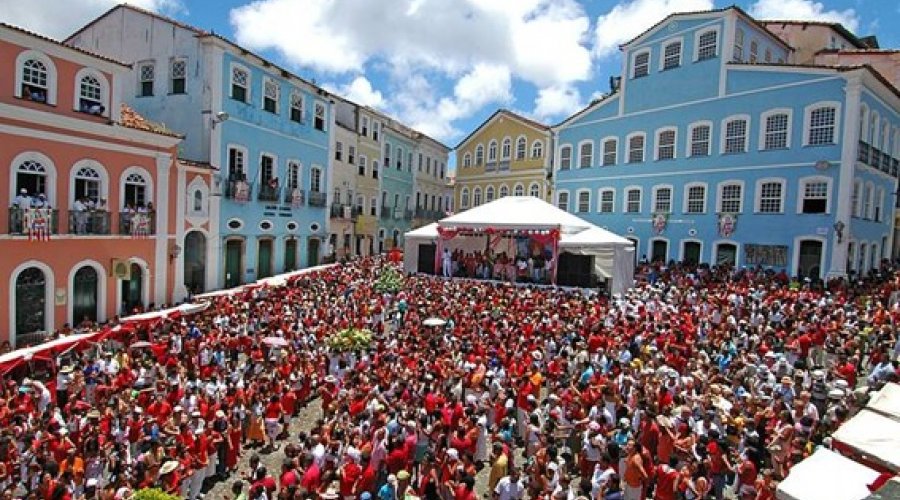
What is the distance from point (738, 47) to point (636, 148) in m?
7.09

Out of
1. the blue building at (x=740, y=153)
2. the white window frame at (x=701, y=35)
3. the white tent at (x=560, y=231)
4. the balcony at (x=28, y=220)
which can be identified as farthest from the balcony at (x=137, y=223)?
the white window frame at (x=701, y=35)

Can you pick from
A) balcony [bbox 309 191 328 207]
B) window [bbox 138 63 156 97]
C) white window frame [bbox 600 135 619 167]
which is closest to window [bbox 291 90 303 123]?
balcony [bbox 309 191 328 207]

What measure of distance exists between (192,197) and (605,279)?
18.0 metres

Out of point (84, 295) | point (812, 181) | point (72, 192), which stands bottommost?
point (84, 295)

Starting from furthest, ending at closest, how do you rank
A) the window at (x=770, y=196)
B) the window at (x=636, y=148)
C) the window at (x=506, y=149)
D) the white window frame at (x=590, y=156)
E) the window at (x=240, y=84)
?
1. the window at (x=506, y=149)
2. the white window frame at (x=590, y=156)
3. the window at (x=636, y=148)
4. the window at (x=770, y=196)
5. the window at (x=240, y=84)

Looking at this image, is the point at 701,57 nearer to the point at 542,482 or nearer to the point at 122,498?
the point at 542,482

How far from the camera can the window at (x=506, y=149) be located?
141 ft

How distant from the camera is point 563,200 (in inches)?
1417

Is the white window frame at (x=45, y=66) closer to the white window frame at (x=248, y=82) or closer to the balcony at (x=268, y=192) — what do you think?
the white window frame at (x=248, y=82)

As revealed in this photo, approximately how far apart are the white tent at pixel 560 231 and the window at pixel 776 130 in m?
8.58

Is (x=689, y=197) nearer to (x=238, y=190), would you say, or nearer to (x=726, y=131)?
(x=726, y=131)

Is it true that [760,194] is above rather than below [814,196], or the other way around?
above

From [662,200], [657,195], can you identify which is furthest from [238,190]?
[662,200]

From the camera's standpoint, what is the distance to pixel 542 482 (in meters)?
7.27
